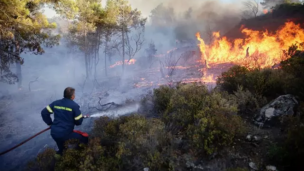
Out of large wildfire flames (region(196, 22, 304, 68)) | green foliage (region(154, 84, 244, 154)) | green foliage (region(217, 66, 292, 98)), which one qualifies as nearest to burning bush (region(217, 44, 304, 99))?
green foliage (region(217, 66, 292, 98))

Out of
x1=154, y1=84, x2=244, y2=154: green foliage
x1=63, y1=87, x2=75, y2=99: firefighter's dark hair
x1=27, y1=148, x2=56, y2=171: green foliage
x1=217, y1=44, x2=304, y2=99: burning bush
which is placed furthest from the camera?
x1=217, y1=44, x2=304, y2=99: burning bush

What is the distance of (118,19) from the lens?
19.4m

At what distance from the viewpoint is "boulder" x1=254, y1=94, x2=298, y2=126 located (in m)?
4.60

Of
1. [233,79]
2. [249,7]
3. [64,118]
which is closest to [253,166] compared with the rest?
[233,79]

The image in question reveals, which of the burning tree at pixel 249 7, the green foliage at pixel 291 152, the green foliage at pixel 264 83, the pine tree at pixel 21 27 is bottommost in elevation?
the green foliage at pixel 291 152

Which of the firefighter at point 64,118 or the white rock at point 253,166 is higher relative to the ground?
the firefighter at point 64,118

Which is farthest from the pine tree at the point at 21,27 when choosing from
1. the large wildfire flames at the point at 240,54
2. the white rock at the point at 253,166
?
the white rock at the point at 253,166

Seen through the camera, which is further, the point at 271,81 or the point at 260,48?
the point at 260,48

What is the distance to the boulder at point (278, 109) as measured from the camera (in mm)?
4598

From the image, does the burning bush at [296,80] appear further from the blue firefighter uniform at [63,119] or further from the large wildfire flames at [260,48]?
the large wildfire flames at [260,48]

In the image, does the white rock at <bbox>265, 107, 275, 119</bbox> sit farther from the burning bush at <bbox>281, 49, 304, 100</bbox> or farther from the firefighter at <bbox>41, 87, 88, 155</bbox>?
the firefighter at <bbox>41, 87, 88, 155</bbox>

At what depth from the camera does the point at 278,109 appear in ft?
15.5

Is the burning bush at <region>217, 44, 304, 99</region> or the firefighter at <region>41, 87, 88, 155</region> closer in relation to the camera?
the firefighter at <region>41, 87, 88, 155</region>

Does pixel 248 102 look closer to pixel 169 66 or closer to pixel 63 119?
pixel 63 119
